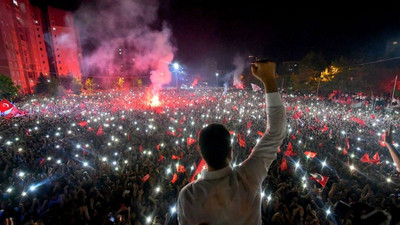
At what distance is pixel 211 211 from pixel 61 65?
2602 inches

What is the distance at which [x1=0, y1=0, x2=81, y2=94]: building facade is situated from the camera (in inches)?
1388

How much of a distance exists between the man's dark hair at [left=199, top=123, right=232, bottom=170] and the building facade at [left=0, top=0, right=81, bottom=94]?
1815 inches

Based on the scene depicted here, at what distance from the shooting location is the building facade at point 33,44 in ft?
116

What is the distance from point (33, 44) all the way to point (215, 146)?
62.0m

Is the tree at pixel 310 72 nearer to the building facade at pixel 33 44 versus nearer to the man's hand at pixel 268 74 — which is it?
the man's hand at pixel 268 74

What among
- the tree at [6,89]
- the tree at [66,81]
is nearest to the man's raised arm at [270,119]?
the tree at [6,89]

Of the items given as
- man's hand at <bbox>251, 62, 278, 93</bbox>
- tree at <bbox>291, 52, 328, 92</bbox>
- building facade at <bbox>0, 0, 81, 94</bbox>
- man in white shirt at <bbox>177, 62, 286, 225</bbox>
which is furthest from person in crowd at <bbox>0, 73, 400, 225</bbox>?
building facade at <bbox>0, 0, 81, 94</bbox>

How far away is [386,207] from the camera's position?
4.48 m

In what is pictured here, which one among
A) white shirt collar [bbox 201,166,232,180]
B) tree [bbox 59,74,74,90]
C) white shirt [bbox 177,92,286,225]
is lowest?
tree [bbox 59,74,74,90]

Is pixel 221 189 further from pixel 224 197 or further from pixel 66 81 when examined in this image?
pixel 66 81

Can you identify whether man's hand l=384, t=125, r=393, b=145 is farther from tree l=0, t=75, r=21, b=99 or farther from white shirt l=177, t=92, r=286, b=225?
tree l=0, t=75, r=21, b=99

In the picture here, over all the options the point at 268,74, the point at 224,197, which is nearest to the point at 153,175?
the point at 224,197

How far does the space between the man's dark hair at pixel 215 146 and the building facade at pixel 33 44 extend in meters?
46.1

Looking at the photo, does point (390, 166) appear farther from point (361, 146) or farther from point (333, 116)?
point (333, 116)
